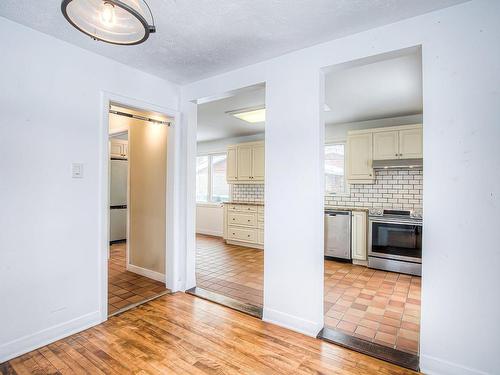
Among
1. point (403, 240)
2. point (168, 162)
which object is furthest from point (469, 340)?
point (168, 162)

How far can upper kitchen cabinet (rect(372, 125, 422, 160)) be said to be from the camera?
4152mm

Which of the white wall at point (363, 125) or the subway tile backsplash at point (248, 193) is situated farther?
the subway tile backsplash at point (248, 193)

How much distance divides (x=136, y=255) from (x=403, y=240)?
384 cm

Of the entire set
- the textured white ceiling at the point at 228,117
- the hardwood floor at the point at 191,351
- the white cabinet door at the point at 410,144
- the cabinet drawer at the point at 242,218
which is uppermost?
the textured white ceiling at the point at 228,117

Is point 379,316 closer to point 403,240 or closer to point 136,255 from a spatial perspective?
point 403,240

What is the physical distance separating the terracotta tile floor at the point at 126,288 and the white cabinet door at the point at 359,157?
3.46m

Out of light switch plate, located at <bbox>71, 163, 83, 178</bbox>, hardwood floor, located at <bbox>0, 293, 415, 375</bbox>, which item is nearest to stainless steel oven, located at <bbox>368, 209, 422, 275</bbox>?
hardwood floor, located at <bbox>0, 293, 415, 375</bbox>

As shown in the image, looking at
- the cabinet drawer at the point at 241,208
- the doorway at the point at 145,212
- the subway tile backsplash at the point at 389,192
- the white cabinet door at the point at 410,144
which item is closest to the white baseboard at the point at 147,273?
the doorway at the point at 145,212

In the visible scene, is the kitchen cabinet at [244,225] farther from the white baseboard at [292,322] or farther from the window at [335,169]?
the white baseboard at [292,322]

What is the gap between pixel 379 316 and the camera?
264cm

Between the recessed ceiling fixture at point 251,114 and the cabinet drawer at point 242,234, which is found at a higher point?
the recessed ceiling fixture at point 251,114

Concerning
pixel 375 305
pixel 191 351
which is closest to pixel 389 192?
pixel 375 305

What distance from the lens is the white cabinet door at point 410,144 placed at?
414cm

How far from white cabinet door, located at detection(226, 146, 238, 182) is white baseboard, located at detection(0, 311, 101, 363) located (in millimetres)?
4128
